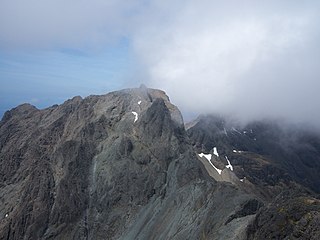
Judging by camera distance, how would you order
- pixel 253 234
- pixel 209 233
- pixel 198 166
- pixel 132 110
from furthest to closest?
pixel 132 110, pixel 198 166, pixel 209 233, pixel 253 234

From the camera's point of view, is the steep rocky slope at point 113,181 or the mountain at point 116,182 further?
the steep rocky slope at point 113,181

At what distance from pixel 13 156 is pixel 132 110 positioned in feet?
176

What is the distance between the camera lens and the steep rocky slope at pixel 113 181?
115000mm

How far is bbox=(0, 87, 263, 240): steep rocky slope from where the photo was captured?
115000mm

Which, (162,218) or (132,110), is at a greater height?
(132,110)

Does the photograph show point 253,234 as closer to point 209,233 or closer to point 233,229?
point 233,229

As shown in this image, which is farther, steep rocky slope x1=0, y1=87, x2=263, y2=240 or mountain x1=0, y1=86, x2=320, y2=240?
steep rocky slope x1=0, y1=87, x2=263, y2=240

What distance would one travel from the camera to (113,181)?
141125 millimetres

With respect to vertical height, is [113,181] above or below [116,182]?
above

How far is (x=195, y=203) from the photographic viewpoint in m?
109

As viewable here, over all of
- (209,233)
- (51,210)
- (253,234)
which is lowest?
(51,210)

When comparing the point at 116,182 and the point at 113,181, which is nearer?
the point at 116,182

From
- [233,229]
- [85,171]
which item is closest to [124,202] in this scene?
[85,171]

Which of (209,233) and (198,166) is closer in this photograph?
(209,233)
